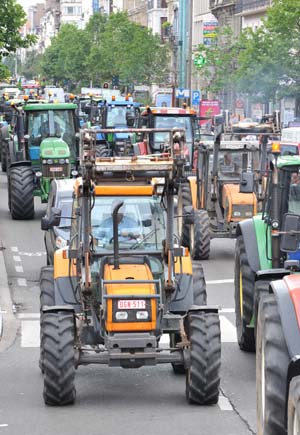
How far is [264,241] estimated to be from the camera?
15719 mm

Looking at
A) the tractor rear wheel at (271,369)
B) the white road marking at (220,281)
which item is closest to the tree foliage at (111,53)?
the white road marking at (220,281)

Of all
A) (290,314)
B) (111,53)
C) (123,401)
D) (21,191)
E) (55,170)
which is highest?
(290,314)

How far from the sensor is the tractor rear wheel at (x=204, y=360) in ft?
41.5

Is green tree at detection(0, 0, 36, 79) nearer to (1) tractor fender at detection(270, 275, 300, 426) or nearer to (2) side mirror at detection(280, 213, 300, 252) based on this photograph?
(2) side mirror at detection(280, 213, 300, 252)

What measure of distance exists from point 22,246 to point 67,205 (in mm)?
6227

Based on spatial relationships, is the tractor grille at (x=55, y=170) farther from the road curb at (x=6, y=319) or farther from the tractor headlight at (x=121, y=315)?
the tractor headlight at (x=121, y=315)

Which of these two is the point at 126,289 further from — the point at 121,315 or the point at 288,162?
the point at 288,162

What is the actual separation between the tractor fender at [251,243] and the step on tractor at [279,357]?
5.91 m

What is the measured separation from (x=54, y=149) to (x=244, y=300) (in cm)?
1654

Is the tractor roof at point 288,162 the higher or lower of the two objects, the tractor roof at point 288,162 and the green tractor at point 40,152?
the higher

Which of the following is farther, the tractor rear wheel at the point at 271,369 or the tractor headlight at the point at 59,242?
the tractor headlight at the point at 59,242

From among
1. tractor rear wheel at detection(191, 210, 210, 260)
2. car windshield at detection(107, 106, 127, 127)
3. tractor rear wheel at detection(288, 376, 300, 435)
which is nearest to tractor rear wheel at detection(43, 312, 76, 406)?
tractor rear wheel at detection(288, 376, 300, 435)

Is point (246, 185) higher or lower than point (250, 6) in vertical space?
lower

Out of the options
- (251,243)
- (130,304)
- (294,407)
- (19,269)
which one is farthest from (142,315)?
(19,269)
